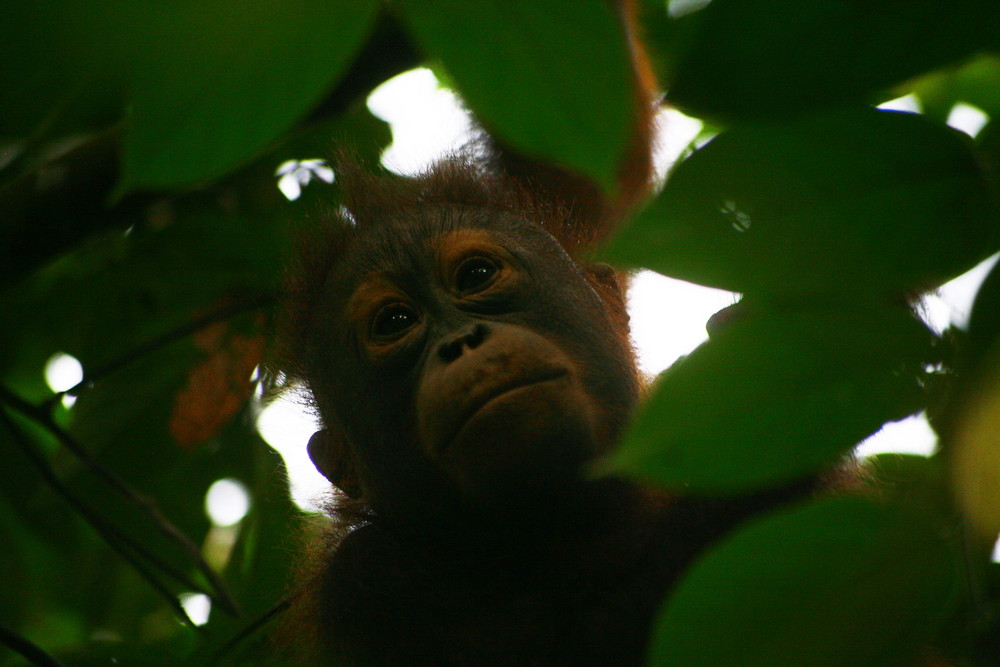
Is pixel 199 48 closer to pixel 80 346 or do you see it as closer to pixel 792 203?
pixel 792 203

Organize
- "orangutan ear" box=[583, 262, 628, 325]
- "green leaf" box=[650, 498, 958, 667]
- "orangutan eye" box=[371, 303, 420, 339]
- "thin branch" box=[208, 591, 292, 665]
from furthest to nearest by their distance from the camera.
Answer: "orangutan ear" box=[583, 262, 628, 325] → "orangutan eye" box=[371, 303, 420, 339] → "thin branch" box=[208, 591, 292, 665] → "green leaf" box=[650, 498, 958, 667]

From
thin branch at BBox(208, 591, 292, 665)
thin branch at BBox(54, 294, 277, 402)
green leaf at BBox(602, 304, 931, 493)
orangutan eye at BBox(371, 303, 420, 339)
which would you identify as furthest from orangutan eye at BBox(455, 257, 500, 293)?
green leaf at BBox(602, 304, 931, 493)

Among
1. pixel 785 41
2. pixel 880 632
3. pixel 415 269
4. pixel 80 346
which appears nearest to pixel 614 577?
pixel 415 269

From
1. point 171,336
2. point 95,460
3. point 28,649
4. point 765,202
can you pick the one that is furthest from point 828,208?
point 95,460

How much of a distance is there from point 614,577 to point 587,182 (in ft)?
6.33

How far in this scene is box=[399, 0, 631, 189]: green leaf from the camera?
1055 mm

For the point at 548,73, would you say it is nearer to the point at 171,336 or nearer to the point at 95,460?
the point at 171,336

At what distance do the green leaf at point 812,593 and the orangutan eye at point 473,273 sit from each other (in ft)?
5.80

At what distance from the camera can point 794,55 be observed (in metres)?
0.97

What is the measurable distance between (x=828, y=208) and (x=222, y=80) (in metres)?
0.69

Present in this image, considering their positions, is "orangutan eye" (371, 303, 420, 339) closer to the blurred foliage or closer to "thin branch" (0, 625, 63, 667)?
"thin branch" (0, 625, 63, 667)

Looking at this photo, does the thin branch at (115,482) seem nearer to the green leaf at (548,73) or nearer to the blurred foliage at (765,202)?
the blurred foliage at (765,202)

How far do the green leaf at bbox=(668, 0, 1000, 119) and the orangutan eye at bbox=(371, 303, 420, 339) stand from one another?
1.85m

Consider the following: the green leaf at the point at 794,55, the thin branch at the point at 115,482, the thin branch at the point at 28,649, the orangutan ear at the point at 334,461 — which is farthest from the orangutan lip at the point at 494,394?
the green leaf at the point at 794,55
